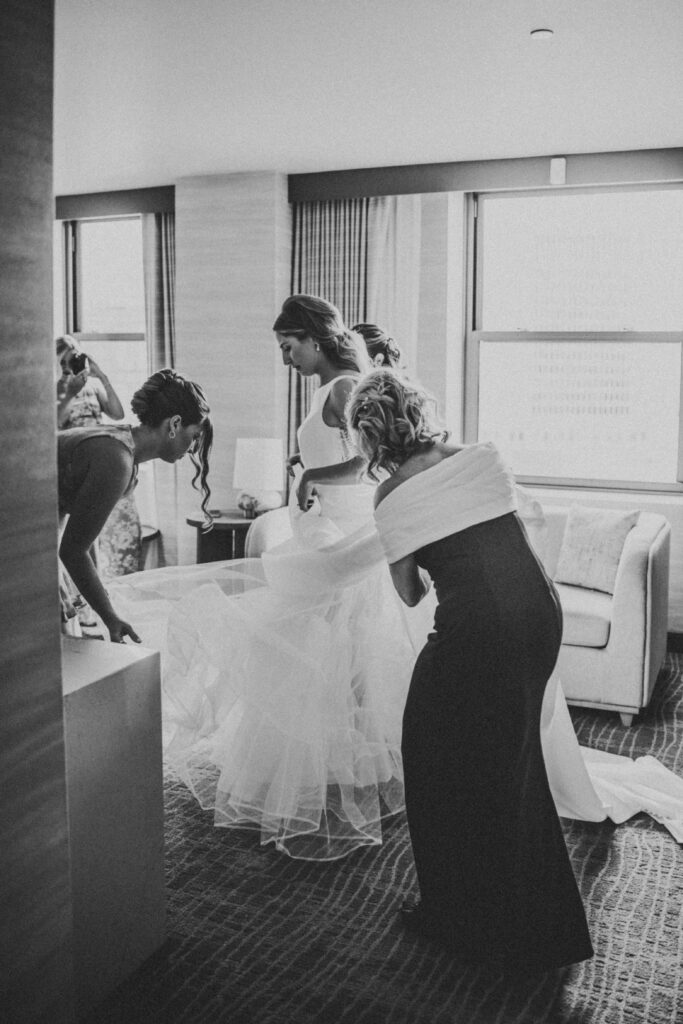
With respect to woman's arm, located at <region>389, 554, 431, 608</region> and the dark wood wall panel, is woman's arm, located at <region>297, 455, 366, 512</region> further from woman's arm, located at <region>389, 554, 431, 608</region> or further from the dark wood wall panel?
the dark wood wall panel

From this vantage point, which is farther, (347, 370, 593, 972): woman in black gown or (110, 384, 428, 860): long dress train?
(110, 384, 428, 860): long dress train

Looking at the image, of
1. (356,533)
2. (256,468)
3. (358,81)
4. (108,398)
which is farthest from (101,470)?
(108,398)

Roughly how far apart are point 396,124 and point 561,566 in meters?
2.38

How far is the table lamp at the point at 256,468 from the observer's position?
18.3ft

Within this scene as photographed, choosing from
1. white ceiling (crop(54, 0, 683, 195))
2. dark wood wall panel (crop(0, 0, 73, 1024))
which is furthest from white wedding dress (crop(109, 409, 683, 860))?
white ceiling (crop(54, 0, 683, 195))

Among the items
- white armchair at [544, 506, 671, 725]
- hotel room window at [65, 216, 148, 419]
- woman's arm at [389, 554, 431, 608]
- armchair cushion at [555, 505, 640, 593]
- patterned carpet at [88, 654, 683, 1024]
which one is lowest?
patterned carpet at [88, 654, 683, 1024]

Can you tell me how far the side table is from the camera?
18.3 ft

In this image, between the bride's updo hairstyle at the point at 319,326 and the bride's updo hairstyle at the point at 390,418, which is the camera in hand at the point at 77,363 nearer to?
the bride's updo hairstyle at the point at 319,326

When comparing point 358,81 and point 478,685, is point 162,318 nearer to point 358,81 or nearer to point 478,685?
point 358,81

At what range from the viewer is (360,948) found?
2465 mm

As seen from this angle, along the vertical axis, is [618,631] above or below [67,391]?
below

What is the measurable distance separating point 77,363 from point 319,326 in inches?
114

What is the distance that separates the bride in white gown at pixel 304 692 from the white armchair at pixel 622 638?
916mm

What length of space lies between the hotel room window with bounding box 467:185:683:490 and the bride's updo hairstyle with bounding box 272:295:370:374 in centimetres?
249
